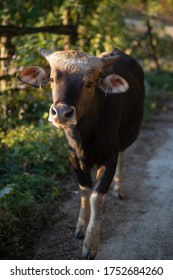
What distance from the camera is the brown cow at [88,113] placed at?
4.63 meters

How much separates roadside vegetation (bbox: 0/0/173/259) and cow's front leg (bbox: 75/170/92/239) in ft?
1.15

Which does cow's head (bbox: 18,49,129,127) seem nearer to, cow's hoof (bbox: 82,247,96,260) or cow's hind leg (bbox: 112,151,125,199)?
cow's hoof (bbox: 82,247,96,260)

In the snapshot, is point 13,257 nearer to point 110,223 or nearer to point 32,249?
point 32,249

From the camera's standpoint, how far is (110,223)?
588 centimetres

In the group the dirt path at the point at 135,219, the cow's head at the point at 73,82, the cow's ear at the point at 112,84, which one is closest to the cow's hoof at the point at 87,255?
the dirt path at the point at 135,219

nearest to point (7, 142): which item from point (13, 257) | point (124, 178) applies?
point (124, 178)

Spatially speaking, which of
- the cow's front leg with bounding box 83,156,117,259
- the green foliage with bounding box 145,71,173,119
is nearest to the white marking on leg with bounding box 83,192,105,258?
the cow's front leg with bounding box 83,156,117,259

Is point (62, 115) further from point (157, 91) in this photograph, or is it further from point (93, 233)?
point (157, 91)

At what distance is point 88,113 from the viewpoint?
5055 mm

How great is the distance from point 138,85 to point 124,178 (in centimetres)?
138

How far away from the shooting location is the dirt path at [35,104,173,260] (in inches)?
203

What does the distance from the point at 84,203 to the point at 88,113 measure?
104 centimetres

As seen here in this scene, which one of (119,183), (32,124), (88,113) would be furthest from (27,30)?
(88,113)

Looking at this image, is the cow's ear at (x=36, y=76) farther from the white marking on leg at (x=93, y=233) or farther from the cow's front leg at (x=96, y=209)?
the white marking on leg at (x=93, y=233)
